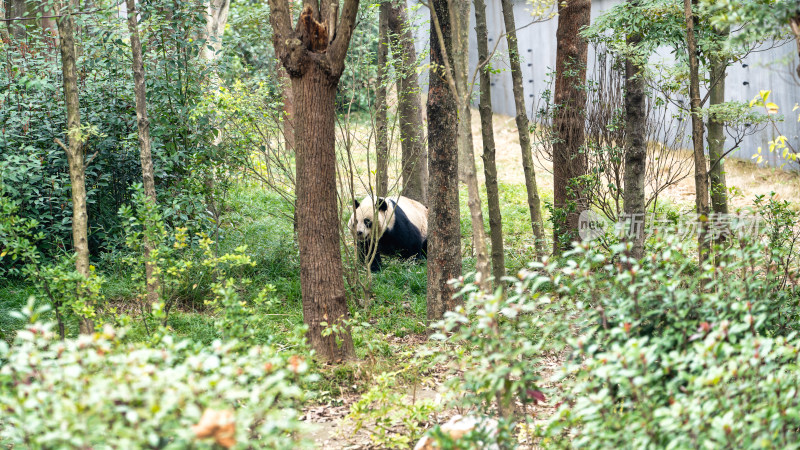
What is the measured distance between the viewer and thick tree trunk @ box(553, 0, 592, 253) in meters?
8.01

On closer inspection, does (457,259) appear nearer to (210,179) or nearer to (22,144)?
(210,179)

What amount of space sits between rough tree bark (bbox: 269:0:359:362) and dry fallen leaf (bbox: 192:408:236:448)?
2.97m

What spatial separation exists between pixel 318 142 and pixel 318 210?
1.77 feet

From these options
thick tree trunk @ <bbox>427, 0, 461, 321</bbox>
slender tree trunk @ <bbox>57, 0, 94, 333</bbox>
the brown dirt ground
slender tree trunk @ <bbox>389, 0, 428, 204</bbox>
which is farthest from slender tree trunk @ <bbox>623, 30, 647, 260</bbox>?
slender tree trunk @ <bbox>57, 0, 94, 333</bbox>

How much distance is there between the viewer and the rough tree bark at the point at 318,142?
5121 mm

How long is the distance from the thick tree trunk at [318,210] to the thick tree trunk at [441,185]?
120 centimetres

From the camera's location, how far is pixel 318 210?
528 cm

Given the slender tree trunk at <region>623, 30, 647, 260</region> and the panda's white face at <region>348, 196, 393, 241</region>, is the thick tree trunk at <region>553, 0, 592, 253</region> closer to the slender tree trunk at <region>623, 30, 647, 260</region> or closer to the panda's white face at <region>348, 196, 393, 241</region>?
the slender tree trunk at <region>623, 30, 647, 260</region>

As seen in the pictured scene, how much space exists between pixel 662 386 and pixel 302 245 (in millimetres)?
3126

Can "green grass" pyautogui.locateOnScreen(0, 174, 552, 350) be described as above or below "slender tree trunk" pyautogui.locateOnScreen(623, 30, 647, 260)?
below

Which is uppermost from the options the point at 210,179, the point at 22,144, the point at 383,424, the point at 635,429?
the point at 22,144

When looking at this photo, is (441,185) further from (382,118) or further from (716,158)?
(716,158)

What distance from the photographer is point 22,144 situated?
24.5 feet

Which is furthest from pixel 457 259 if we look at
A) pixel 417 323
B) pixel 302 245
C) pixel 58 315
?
pixel 58 315
